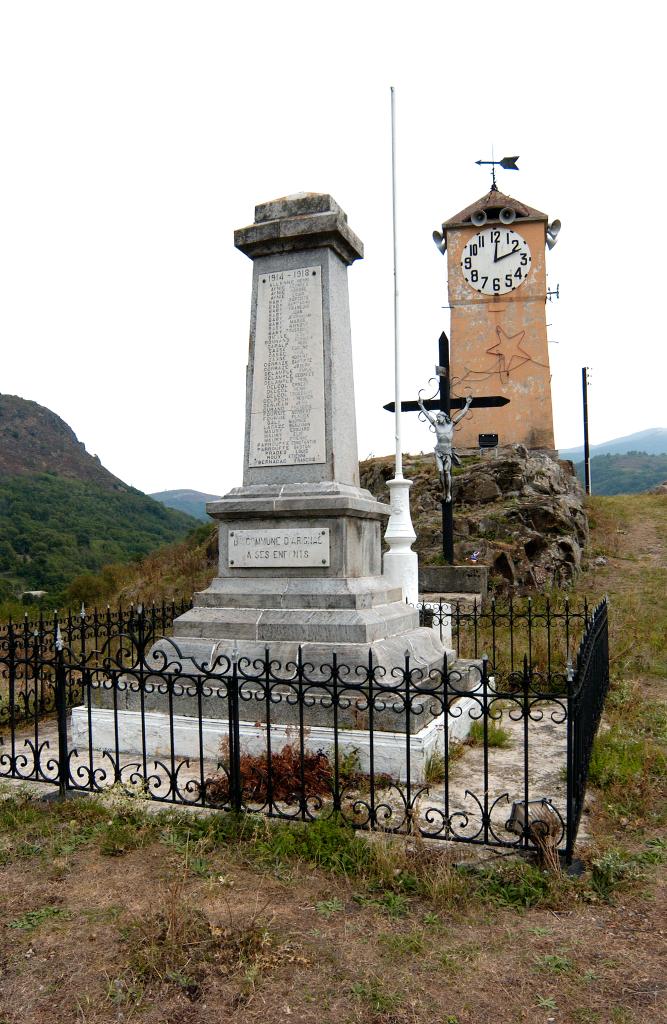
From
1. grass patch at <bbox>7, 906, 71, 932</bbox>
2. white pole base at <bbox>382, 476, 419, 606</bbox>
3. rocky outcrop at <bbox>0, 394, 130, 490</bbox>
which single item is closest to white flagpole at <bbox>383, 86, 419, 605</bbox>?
white pole base at <bbox>382, 476, 419, 606</bbox>

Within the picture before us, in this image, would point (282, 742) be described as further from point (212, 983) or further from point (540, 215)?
point (540, 215)

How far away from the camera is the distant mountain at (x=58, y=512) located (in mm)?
27172

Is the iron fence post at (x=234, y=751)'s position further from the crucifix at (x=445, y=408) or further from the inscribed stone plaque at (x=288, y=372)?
the crucifix at (x=445, y=408)

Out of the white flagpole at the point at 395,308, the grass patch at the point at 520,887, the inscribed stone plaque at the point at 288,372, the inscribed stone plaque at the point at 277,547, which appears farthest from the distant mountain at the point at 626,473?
the grass patch at the point at 520,887

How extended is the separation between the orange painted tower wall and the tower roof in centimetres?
10

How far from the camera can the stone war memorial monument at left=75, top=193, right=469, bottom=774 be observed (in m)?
5.63

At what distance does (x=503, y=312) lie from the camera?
17688 millimetres

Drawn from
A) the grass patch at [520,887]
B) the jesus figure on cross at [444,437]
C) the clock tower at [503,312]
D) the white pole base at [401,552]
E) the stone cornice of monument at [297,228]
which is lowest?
the grass patch at [520,887]

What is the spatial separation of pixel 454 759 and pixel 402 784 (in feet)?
3.18

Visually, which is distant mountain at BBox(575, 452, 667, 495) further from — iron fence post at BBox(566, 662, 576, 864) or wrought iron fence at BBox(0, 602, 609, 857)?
iron fence post at BBox(566, 662, 576, 864)

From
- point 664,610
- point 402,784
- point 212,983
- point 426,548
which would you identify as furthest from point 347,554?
point 426,548

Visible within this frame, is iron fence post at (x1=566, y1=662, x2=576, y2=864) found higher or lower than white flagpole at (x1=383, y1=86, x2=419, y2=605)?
lower

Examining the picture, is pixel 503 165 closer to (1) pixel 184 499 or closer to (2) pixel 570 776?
(2) pixel 570 776

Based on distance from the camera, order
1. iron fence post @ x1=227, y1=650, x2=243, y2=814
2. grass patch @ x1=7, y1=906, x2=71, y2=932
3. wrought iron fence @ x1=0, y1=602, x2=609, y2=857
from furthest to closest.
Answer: iron fence post @ x1=227, y1=650, x2=243, y2=814 < wrought iron fence @ x1=0, y1=602, x2=609, y2=857 < grass patch @ x1=7, y1=906, x2=71, y2=932
